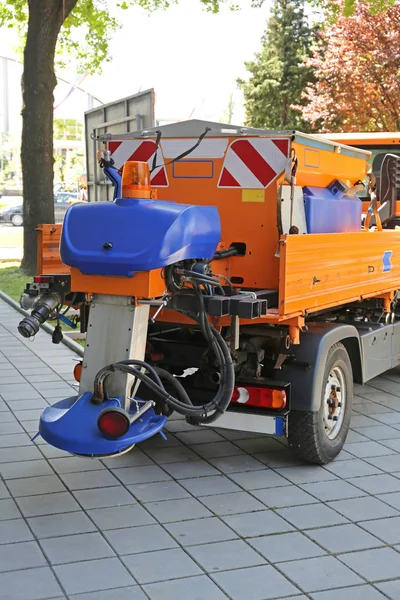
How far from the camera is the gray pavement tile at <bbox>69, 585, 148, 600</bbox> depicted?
3785 millimetres

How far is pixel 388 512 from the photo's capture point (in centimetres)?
493

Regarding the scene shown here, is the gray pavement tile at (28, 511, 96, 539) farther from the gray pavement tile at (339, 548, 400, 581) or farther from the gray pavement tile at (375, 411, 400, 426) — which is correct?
the gray pavement tile at (375, 411, 400, 426)

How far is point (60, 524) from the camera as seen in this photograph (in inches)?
183

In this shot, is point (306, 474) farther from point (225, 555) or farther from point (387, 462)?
point (225, 555)

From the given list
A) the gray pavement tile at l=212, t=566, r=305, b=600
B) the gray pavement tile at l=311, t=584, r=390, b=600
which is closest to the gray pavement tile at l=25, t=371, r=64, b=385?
the gray pavement tile at l=212, t=566, r=305, b=600

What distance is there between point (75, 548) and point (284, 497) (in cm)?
144

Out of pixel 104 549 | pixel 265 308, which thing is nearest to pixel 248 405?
pixel 265 308

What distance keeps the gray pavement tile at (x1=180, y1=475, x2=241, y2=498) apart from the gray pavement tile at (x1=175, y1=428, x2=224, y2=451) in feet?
2.42

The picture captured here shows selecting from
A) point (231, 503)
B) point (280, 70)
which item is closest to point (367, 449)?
point (231, 503)

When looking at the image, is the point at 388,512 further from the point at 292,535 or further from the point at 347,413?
the point at 347,413

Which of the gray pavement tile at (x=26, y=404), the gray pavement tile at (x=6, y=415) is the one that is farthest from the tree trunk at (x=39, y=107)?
the gray pavement tile at (x=6, y=415)

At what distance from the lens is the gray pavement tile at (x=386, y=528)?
14.9ft

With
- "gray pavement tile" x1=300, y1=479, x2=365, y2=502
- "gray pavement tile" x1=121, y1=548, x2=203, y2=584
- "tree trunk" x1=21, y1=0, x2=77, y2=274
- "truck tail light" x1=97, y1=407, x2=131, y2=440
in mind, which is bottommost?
"gray pavement tile" x1=300, y1=479, x2=365, y2=502

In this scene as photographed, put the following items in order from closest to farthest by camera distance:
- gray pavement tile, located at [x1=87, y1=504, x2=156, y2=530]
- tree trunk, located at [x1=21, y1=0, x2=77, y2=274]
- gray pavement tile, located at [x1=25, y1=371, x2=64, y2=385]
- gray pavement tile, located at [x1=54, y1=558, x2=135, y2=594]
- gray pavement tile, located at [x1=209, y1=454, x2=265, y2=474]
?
gray pavement tile, located at [x1=54, y1=558, x2=135, y2=594]
gray pavement tile, located at [x1=87, y1=504, x2=156, y2=530]
gray pavement tile, located at [x1=209, y1=454, x2=265, y2=474]
gray pavement tile, located at [x1=25, y1=371, x2=64, y2=385]
tree trunk, located at [x1=21, y1=0, x2=77, y2=274]
